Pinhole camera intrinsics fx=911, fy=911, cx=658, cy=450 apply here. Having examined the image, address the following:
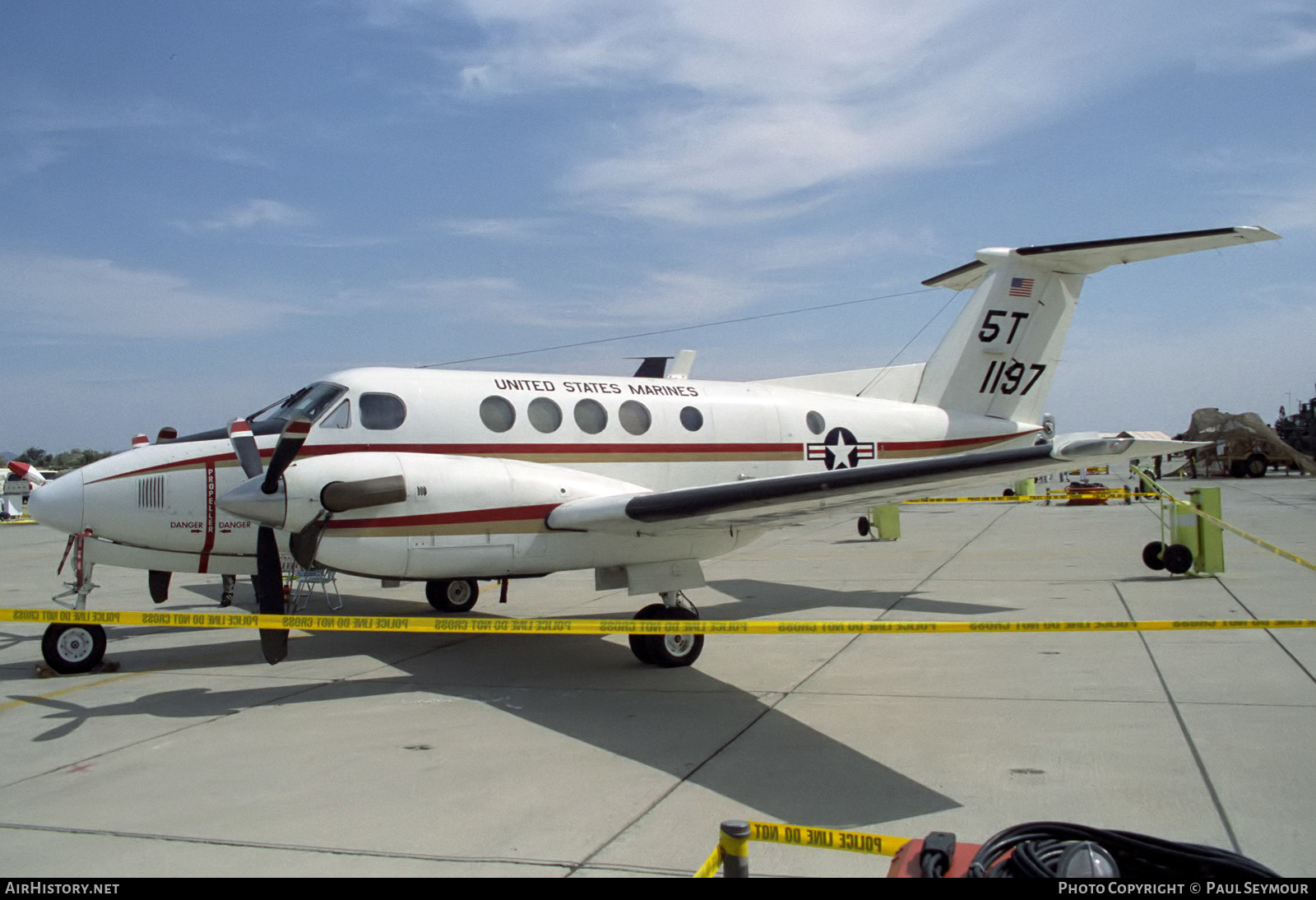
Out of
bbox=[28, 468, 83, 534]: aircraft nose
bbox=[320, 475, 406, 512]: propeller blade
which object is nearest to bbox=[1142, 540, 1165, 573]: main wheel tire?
bbox=[320, 475, 406, 512]: propeller blade

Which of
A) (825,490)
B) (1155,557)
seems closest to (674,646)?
(825,490)

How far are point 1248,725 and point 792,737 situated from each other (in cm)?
306

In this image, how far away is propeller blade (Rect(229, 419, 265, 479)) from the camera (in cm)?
812

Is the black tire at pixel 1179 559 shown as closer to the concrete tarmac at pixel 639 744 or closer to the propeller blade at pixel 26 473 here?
the concrete tarmac at pixel 639 744

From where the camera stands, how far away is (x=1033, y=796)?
16.4 ft

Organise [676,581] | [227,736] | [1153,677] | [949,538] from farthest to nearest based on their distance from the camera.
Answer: [949,538] < [676,581] < [1153,677] < [227,736]

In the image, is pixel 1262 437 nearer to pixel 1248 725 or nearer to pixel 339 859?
pixel 1248 725

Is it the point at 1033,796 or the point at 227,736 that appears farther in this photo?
Result: the point at 227,736

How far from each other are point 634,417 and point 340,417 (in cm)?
312

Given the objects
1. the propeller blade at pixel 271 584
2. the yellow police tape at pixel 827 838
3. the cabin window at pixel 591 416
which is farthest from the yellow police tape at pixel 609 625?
the yellow police tape at pixel 827 838

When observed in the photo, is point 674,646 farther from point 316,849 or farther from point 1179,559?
point 1179,559

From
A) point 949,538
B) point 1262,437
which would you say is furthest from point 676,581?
point 1262,437

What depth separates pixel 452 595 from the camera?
11820mm

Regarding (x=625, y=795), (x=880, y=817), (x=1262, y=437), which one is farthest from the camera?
(x=1262, y=437)
